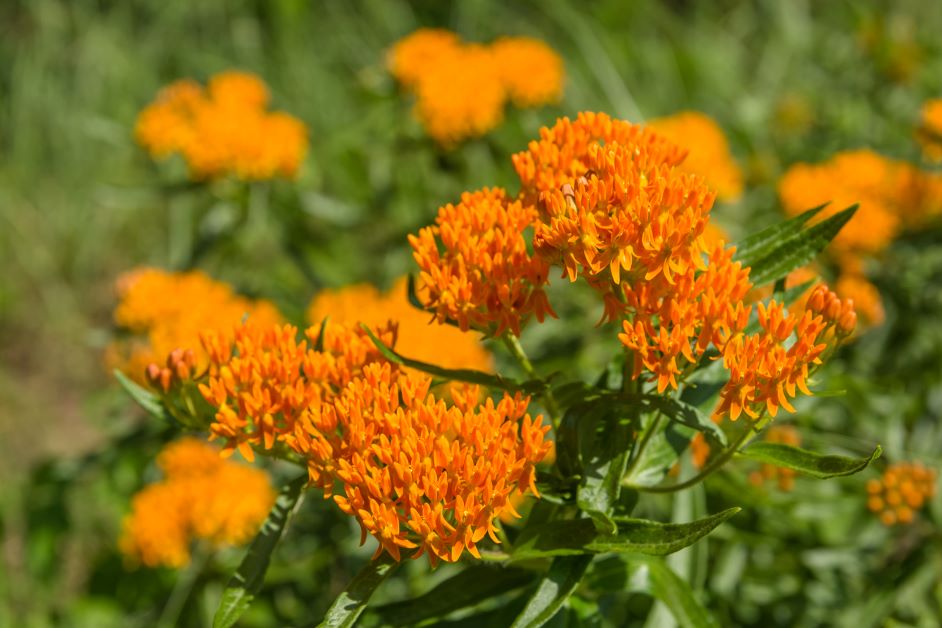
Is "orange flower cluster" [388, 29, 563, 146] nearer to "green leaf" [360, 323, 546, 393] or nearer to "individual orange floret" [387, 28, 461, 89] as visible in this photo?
"individual orange floret" [387, 28, 461, 89]

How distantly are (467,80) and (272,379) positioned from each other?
2.52 meters

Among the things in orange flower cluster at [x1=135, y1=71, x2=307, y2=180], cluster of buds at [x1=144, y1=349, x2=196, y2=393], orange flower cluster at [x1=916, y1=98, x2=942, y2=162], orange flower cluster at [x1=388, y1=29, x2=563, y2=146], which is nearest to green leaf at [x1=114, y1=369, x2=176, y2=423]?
cluster of buds at [x1=144, y1=349, x2=196, y2=393]

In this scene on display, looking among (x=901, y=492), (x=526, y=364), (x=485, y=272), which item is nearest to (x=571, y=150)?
(x=485, y=272)

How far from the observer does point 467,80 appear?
160 inches

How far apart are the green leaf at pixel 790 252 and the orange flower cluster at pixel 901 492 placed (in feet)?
3.20

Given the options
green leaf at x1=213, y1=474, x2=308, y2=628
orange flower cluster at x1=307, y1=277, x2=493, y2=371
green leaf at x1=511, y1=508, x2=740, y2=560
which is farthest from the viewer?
orange flower cluster at x1=307, y1=277, x2=493, y2=371

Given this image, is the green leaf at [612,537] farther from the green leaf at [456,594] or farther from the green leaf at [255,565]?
the green leaf at [255,565]

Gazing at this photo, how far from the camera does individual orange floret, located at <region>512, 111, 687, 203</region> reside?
177 cm

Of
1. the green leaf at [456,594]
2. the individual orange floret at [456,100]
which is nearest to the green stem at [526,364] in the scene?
the green leaf at [456,594]

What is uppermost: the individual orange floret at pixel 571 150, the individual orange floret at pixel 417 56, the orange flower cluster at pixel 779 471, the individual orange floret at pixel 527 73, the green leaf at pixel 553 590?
the individual orange floret at pixel 571 150

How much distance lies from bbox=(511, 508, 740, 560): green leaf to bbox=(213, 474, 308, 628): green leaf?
1.36 feet

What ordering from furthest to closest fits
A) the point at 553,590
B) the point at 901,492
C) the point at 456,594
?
the point at 901,492 → the point at 456,594 → the point at 553,590

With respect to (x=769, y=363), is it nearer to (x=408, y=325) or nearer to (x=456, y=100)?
(x=408, y=325)

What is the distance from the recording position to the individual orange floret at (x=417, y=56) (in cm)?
416
